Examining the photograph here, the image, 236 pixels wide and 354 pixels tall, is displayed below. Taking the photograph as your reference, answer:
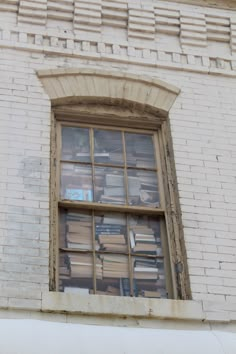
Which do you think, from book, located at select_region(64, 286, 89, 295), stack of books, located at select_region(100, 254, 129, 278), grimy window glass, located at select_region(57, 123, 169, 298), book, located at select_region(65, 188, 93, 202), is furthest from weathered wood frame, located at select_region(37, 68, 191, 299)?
book, located at select_region(64, 286, 89, 295)

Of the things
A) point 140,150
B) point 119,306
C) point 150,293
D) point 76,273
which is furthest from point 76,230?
point 140,150

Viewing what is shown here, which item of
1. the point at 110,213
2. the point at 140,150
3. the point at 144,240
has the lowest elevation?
the point at 144,240

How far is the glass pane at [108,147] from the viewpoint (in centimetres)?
838

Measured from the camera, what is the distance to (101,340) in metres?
5.93

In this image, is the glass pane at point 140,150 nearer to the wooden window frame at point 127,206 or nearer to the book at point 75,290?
the wooden window frame at point 127,206

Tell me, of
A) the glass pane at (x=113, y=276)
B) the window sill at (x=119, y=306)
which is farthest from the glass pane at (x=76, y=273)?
the window sill at (x=119, y=306)

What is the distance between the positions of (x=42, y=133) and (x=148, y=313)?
2409 mm

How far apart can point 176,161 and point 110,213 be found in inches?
38.7

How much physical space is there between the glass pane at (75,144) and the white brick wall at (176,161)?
36 centimetres

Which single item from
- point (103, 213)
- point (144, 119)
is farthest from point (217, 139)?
point (103, 213)

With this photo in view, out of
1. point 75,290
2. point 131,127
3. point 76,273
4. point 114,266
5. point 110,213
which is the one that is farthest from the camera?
point 131,127

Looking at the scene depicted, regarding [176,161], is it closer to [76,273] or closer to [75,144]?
[75,144]

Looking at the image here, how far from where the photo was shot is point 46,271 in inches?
277

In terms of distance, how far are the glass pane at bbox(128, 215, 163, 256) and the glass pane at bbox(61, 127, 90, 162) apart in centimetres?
97
